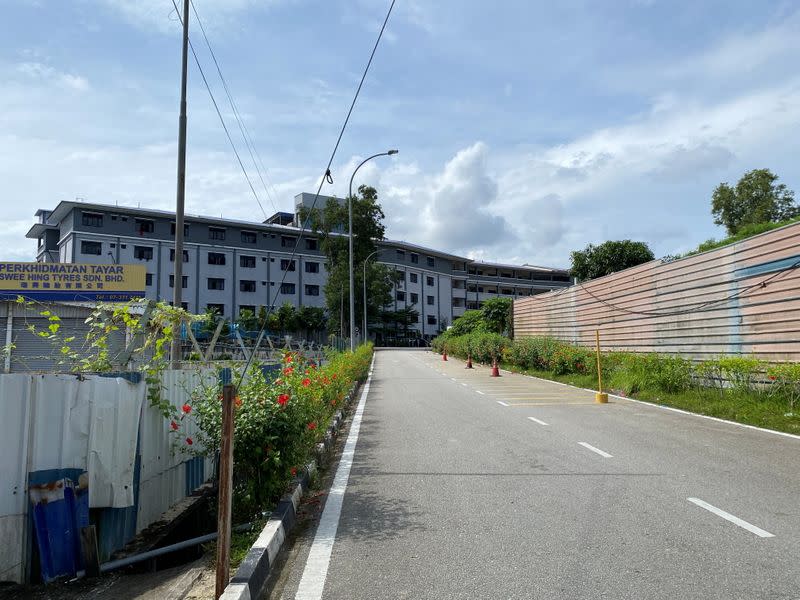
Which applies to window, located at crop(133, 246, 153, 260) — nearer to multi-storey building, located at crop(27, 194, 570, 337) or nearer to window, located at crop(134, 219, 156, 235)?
multi-storey building, located at crop(27, 194, 570, 337)

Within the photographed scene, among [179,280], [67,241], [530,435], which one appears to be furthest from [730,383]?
[67,241]

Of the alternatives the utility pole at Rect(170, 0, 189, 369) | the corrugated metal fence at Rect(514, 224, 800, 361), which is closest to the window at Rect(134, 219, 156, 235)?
the corrugated metal fence at Rect(514, 224, 800, 361)

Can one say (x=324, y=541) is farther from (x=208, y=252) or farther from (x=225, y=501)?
(x=208, y=252)

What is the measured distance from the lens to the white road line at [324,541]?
14.1ft

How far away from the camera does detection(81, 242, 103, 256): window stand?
57344 mm

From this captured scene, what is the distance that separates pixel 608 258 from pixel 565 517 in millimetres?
42344

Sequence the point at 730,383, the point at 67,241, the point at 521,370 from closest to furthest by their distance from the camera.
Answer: the point at 730,383 → the point at 521,370 → the point at 67,241

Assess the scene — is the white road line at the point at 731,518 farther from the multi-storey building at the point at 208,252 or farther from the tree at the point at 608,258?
the multi-storey building at the point at 208,252

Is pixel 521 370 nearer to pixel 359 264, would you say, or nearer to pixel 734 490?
pixel 734 490

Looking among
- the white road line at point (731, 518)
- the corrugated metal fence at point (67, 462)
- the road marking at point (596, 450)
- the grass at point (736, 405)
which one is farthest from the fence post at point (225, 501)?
the grass at point (736, 405)

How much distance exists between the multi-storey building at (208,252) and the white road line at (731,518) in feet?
167

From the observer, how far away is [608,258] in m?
45.5

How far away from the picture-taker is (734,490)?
661 cm

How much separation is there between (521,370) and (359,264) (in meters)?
34.2
